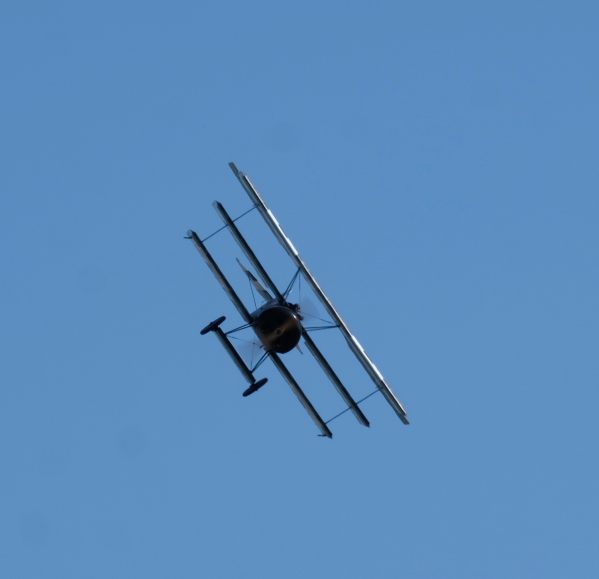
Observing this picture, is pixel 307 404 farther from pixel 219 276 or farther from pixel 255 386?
pixel 219 276

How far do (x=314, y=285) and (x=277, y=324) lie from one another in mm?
1721

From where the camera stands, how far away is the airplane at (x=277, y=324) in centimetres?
5216

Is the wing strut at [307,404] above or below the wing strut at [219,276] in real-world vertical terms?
below

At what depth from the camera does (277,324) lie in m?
52.1

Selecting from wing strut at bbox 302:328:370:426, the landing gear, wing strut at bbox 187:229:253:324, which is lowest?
wing strut at bbox 302:328:370:426

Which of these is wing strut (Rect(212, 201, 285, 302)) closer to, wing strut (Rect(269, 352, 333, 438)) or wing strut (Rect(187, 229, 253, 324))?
wing strut (Rect(187, 229, 253, 324))

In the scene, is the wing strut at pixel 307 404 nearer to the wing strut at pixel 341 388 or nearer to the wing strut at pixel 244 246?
the wing strut at pixel 341 388

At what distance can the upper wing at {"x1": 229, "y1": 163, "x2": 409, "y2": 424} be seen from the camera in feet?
171

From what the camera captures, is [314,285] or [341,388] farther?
[341,388]

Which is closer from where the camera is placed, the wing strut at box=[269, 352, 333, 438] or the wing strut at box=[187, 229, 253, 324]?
the wing strut at box=[187, 229, 253, 324]

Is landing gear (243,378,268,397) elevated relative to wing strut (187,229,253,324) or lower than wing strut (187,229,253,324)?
lower

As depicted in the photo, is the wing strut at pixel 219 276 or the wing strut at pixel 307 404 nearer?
the wing strut at pixel 219 276

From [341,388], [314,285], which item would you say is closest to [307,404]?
[341,388]

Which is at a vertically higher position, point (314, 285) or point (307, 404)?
point (314, 285)
